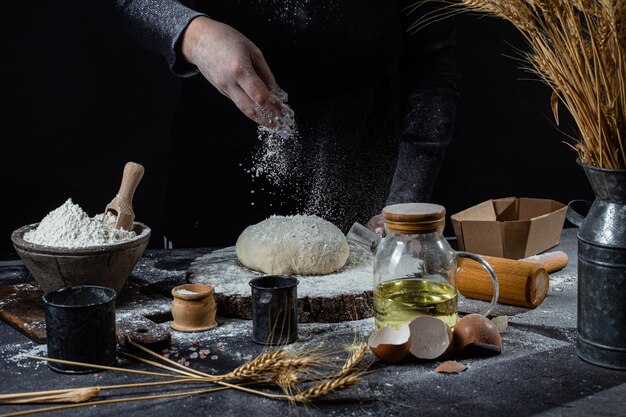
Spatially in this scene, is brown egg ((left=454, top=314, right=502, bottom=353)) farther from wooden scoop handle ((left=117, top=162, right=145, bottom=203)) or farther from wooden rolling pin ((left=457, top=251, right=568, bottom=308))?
wooden scoop handle ((left=117, top=162, right=145, bottom=203))

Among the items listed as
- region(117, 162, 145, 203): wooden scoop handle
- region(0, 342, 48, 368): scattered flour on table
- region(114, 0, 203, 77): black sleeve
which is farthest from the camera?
region(114, 0, 203, 77): black sleeve

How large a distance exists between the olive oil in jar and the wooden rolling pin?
0.99ft

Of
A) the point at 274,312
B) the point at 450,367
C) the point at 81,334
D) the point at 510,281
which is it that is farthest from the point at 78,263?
the point at 510,281

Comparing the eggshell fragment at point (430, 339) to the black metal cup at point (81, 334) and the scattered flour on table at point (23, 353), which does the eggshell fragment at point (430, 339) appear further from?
the scattered flour on table at point (23, 353)

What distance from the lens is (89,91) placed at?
3305mm

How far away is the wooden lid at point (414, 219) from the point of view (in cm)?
165

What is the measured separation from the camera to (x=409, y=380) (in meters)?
1.51

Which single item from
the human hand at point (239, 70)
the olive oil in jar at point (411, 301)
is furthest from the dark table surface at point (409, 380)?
the human hand at point (239, 70)

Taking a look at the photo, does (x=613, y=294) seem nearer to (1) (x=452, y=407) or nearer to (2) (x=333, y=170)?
(1) (x=452, y=407)

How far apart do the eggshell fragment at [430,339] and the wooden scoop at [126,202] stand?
2.53 feet

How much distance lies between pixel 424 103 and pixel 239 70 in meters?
0.84

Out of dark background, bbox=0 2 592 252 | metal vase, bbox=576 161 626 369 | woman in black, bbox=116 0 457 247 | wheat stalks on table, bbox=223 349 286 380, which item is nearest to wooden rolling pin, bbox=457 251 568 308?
metal vase, bbox=576 161 626 369

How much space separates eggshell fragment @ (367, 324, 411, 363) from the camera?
155 centimetres

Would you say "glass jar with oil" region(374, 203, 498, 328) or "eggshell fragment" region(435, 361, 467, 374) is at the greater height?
"glass jar with oil" region(374, 203, 498, 328)
